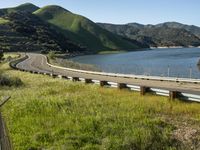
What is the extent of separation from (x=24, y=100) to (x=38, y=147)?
26.7ft

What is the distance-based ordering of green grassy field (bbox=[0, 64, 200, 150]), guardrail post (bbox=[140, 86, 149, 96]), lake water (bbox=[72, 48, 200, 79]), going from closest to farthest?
1. green grassy field (bbox=[0, 64, 200, 150])
2. guardrail post (bbox=[140, 86, 149, 96])
3. lake water (bbox=[72, 48, 200, 79])

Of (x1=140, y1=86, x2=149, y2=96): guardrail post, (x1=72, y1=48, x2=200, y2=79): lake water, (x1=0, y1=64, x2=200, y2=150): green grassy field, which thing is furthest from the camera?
(x1=72, y1=48, x2=200, y2=79): lake water

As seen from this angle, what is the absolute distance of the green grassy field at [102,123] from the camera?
42.0 ft

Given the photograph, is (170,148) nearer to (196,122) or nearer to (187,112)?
(196,122)

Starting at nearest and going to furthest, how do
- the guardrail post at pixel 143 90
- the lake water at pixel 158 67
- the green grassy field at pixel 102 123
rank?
1. the green grassy field at pixel 102 123
2. the guardrail post at pixel 143 90
3. the lake water at pixel 158 67

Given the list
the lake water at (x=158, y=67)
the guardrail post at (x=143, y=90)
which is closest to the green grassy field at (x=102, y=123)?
the guardrail post at (x=143, y=90)

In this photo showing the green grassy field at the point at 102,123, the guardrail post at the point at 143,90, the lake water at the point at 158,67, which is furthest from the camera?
the lake water at the point at 158,67

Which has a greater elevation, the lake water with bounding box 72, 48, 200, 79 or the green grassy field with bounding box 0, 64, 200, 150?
the green grassy field with bounding box 0, 64, 200, 150

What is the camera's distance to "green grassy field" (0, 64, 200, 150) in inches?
504

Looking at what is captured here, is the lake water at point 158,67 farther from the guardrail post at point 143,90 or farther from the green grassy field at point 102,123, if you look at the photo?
the green grassy field at point 102,123

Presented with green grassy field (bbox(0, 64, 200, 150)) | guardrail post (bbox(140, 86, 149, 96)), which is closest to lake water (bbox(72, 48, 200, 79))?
guardrail post (bbox(140, 86, 149, 96))

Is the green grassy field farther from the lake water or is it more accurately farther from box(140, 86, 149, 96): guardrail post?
the lake water

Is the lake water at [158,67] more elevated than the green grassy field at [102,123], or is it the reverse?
the green grassy field at [102,123]

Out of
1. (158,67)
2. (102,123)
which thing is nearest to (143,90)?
(102,123)
